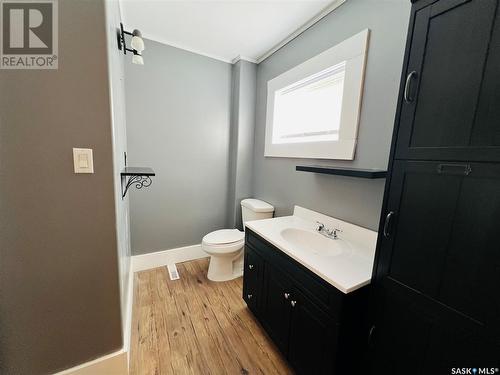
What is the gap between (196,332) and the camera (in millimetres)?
1540

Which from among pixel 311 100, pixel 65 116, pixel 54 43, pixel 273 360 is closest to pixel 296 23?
pixel 311 100

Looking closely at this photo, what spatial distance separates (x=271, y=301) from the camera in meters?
1.41

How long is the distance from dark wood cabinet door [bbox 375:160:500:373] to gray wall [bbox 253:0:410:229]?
51 cm

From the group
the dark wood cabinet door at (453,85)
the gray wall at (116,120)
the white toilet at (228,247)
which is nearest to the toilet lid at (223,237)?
the white toilet at (228,247)

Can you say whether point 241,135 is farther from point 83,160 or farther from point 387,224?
point 387,224

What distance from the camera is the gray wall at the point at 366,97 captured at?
121cm

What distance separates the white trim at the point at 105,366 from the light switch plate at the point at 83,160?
3.45 ft

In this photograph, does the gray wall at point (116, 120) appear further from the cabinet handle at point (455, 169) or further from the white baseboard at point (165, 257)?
the cabinet handle at point (455, 169)

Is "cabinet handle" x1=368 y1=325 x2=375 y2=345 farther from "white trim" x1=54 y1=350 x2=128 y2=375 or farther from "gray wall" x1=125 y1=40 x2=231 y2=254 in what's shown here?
"gray wall" x1=125 y1=40 x2=231 y2=254

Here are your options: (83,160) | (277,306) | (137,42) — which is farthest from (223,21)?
(277,306)

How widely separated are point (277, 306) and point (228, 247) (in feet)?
2.73

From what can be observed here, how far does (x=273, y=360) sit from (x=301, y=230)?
0.91 meters

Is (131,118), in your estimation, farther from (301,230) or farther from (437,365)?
(437,365)

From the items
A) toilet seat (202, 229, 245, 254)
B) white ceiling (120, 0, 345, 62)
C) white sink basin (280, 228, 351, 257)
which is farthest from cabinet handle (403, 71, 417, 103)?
toilet seat (202, 229, 245, 254)
